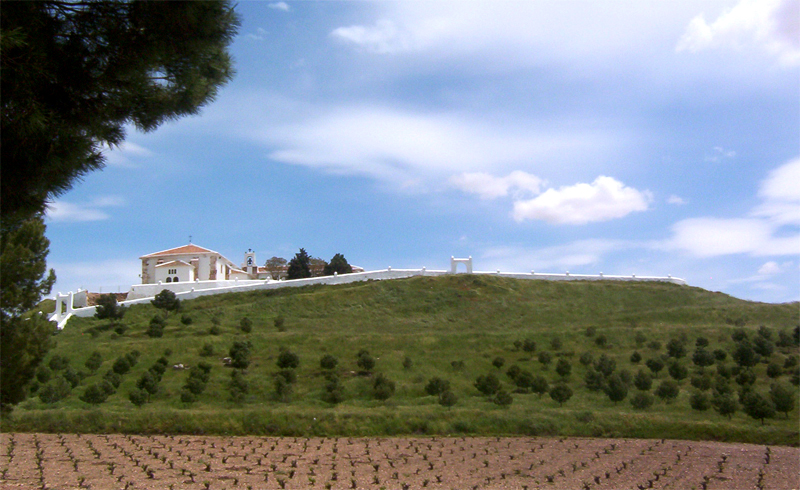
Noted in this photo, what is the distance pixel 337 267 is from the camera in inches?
2046

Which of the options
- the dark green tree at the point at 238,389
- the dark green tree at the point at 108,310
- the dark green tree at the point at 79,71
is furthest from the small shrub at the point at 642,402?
the dark green tree at the point at 108,310

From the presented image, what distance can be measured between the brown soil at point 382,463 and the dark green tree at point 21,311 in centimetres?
119

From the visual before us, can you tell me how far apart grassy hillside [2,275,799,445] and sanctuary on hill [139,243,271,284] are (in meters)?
9.44

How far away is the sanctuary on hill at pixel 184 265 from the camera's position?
1802 inches

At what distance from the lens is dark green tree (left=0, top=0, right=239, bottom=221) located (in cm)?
381

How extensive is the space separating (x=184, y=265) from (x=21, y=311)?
119 ft

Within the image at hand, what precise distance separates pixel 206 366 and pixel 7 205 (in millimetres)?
17131

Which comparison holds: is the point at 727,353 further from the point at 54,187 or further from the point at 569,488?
the point at 54,187

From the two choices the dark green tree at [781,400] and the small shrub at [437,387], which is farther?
the small shrub at [437,387]

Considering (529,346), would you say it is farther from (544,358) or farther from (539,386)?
(539,386)

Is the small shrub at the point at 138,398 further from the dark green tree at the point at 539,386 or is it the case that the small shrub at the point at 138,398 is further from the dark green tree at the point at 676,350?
the dark green tree at the point at 676,350

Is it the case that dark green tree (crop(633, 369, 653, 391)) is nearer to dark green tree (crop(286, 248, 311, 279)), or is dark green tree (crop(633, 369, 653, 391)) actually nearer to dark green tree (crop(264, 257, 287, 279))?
dark green tree (crop(286, 248, 311, 279))

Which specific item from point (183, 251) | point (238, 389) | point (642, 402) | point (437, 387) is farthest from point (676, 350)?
point (183, 251)

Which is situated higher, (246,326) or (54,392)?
(246,326)
